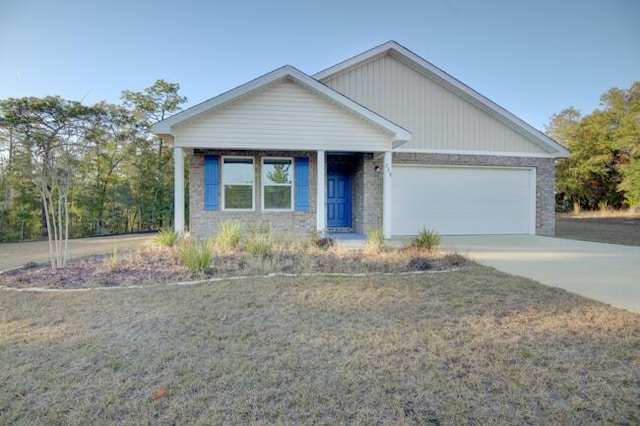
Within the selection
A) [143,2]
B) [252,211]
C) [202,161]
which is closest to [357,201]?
[252,211]

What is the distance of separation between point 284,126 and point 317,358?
23.8ft

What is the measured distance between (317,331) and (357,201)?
831 cm

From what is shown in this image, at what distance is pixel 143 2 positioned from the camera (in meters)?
11.3

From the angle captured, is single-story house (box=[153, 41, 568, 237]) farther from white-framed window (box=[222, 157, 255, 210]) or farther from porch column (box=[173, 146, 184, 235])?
porch column (box=[173, 146, 184, 235])

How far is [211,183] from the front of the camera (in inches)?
386

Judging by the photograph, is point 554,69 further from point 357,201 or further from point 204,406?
point 204,406

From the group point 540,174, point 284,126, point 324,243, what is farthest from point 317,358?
point 540,174

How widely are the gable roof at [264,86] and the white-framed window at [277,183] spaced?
7.05ft

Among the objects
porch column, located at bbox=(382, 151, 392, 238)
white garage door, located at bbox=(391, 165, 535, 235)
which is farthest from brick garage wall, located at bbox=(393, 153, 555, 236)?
porch column, located at bbox=(382, 151, 392, 238)

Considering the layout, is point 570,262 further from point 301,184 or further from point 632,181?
point 632,181

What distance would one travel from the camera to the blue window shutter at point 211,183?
978 cm

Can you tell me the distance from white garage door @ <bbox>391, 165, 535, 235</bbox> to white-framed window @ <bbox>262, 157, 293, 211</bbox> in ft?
11.8

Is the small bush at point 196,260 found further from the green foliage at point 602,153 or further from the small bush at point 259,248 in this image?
the green foliage at point 602,153

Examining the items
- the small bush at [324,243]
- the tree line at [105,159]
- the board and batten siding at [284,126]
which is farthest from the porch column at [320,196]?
the tree line at [105,159]
